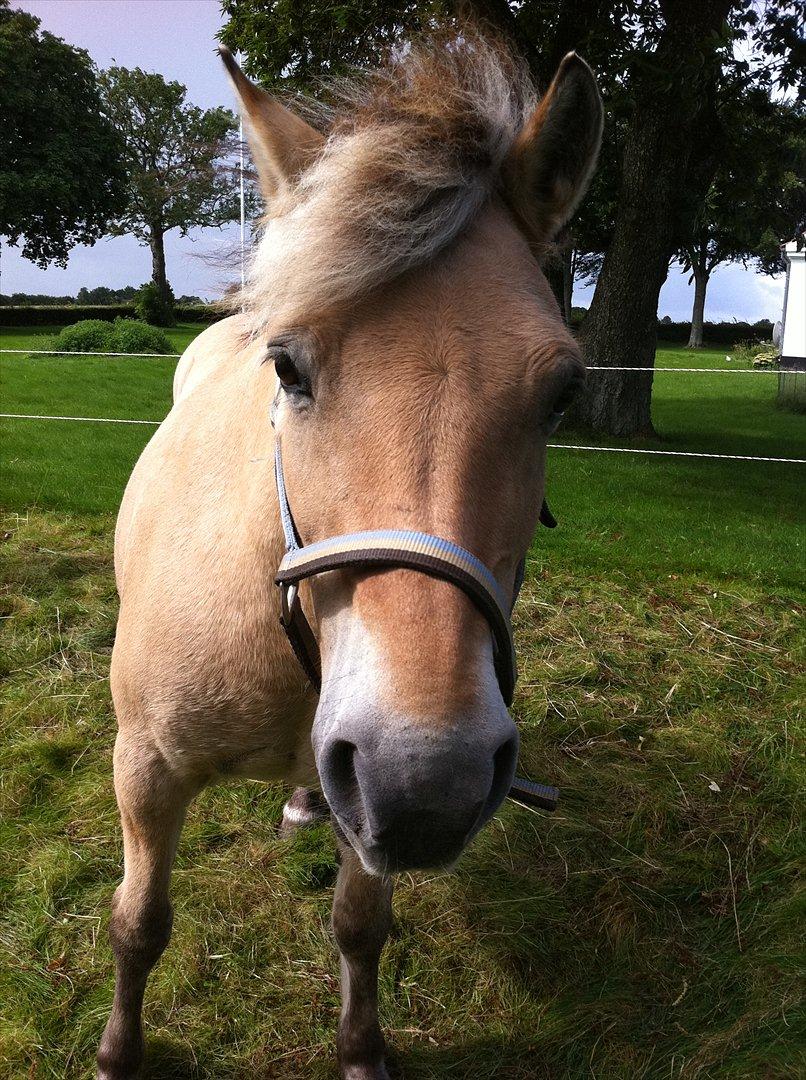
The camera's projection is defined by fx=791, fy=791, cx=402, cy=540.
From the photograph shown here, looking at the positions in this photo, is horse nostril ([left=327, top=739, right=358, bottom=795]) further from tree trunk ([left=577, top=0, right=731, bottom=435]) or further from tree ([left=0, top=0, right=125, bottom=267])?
tree ([left=0, top=0, right=125, bottom=267])

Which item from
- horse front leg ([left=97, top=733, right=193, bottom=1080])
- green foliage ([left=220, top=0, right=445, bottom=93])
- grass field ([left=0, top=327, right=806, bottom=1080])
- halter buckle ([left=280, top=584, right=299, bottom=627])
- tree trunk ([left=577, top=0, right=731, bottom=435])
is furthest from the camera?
tree trunk ([left=577, top=0, right=731, bottom=435])

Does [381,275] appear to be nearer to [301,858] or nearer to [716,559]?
[301,858]

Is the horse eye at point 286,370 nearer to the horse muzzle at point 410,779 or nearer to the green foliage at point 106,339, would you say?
the horse muzzle at point 410,779

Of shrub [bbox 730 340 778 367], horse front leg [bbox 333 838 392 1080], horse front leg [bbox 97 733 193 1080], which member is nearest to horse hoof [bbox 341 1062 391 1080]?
horse front leg [bbox 333 838 392 1080]

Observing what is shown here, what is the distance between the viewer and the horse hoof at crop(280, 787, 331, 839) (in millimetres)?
3270

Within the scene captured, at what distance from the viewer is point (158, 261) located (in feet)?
96.6

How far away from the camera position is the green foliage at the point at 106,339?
1429 centimetres

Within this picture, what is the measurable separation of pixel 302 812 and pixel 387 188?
101 inches

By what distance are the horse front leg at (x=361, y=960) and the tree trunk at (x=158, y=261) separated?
23.6 m

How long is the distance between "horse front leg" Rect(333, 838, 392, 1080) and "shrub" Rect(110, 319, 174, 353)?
13606 mm

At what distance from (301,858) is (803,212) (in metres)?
12.9

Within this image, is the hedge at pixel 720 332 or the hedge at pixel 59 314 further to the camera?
the hedge at pixel 720 332

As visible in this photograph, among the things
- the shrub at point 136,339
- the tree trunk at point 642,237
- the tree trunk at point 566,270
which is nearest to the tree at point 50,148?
the shrub at point 136,339

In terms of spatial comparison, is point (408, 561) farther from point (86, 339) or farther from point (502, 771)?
point (86, 339)
